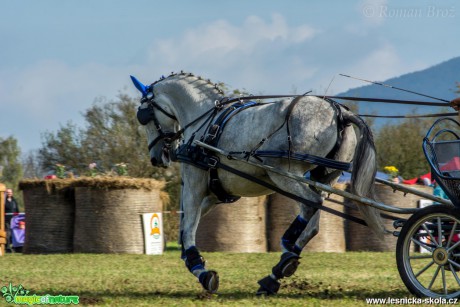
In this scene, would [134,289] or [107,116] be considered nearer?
[134,289]

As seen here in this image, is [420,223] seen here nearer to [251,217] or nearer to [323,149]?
[323,149]

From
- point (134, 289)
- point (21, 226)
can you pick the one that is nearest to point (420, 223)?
point (134, 289)

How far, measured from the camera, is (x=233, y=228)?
15.3m

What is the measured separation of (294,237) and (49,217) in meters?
8.42

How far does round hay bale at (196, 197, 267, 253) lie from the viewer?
603 inches

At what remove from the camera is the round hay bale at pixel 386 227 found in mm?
15539

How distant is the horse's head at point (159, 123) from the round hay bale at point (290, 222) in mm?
6248

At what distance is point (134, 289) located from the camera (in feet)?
28.8

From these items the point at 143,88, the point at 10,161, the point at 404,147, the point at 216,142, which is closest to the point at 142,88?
the point at 143,88

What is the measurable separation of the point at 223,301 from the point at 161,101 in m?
2.80

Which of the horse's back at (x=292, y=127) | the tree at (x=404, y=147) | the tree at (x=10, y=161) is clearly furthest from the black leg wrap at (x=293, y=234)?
the tree at (x=10, y=161)

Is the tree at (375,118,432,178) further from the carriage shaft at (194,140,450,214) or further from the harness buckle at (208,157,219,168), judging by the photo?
the carriage shaft at (194,140,450,214)

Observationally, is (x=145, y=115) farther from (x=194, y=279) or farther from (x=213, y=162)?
(x=194, y=279)

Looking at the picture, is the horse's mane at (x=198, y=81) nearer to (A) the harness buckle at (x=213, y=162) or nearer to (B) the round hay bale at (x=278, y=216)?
(A) the harness buckle at (x=213, y=162)
